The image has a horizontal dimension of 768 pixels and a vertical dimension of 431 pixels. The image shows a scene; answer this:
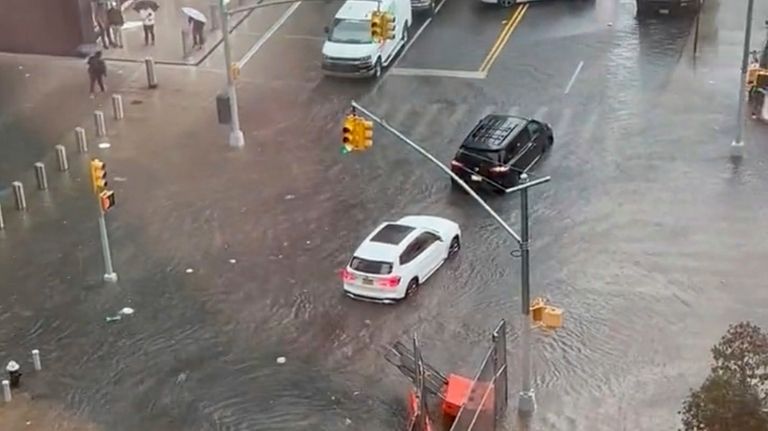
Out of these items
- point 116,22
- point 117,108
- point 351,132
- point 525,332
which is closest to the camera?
point 525,332

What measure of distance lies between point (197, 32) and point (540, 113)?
1212cm

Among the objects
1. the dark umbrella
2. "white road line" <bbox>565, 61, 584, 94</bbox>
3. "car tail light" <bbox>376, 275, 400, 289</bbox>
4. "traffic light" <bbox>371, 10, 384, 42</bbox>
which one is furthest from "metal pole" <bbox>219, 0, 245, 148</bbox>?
"car tail light" <bbox>376, 275, 400, 289</bbox>

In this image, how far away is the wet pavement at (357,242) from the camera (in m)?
26.9

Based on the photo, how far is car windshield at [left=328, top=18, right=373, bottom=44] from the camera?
41969 millimetres

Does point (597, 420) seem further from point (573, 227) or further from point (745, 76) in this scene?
point (745, 76)

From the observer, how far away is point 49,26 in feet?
149

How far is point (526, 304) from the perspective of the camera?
25.4 meters

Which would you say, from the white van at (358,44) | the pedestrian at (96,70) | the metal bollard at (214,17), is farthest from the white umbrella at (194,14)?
the white van at (358,44)

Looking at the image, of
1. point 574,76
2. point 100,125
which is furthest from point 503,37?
point 100,125

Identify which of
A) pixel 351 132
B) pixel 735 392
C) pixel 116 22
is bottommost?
pixel 116 22

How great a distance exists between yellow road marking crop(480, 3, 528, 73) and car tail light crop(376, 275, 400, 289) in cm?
1426

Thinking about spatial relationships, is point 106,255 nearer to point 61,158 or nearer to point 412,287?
point 61,158

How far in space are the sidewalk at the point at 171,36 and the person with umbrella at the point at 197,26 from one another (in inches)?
6.9

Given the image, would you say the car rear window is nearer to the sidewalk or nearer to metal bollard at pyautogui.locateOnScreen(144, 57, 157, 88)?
metal bollard at pyautogui.locateOnScreen(144, 57, 157, 88)
